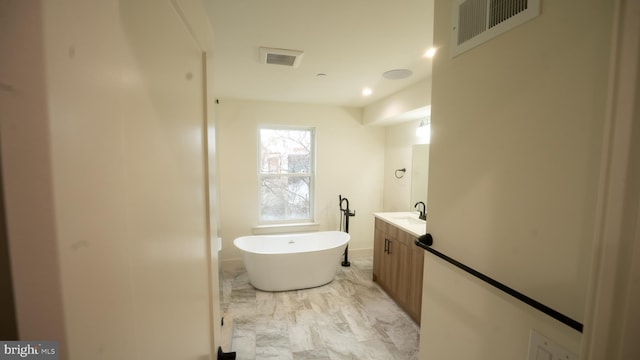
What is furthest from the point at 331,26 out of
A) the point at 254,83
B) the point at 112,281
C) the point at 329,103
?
the point at 329,103

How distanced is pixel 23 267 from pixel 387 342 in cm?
249

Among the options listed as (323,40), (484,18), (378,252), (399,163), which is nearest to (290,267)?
(378,252)

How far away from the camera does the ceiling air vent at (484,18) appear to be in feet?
2.52

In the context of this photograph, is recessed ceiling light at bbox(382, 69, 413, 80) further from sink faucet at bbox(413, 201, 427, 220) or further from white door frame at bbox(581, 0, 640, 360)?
white door frame at bbox(581, 0, 640, 360)

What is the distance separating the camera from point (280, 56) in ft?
6.59

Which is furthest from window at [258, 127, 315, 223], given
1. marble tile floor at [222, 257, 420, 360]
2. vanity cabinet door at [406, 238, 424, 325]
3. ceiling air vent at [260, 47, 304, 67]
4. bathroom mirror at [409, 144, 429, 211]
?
vanity cabinet door at [406, 238, 424, 325]

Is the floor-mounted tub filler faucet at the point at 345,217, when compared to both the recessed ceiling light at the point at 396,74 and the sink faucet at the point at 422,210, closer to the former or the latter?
the sink faucet at the point at 422,210

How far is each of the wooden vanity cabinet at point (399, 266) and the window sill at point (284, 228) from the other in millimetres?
1073

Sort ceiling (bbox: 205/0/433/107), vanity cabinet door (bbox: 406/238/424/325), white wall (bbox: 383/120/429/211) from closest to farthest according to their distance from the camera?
ceiling (bbox: 205/0/433/107) < vanity cabinet door (bbox: 406/238/424/325) < white wall (bbox: 383/120/429/211)

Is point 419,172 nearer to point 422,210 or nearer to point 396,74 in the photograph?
point 422,210

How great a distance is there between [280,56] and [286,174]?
2.01 meters

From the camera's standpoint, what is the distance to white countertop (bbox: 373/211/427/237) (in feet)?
7.91

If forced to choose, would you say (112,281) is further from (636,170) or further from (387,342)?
Result: (387,342)

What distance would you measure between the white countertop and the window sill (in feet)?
3.76
